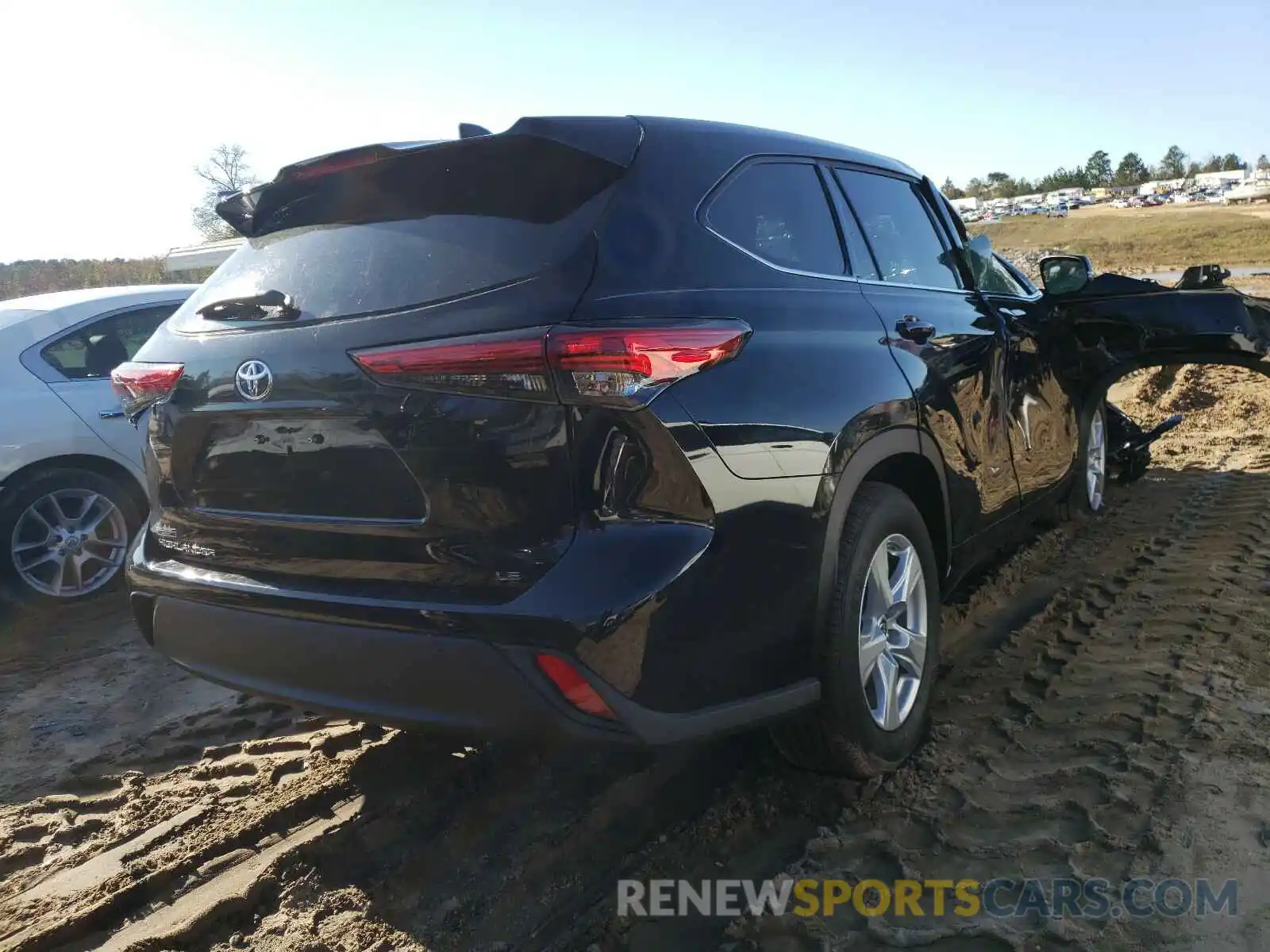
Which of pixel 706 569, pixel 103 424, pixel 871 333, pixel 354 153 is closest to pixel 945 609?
pixel 871 333

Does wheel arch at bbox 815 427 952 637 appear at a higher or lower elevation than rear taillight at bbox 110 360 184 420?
lower

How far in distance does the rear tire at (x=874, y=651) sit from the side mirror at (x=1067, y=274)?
8.86 ft

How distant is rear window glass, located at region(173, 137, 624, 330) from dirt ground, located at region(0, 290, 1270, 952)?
148cm

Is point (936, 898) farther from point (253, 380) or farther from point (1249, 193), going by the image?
point (1249, 193)

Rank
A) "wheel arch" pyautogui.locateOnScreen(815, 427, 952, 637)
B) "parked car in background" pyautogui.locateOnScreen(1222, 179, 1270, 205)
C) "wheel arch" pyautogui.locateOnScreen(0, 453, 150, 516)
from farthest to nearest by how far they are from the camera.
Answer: "parked car in background" pyautogui.locateOnScreen(1222, 179, 1270, 205) → "wheel arch" pyautogui.locateOnScreen(0, 453, 150, 516) → "wheel arch" pyautogui.locateOnScreen(815, 427, 952, 637)

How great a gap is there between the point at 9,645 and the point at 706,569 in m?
4.14

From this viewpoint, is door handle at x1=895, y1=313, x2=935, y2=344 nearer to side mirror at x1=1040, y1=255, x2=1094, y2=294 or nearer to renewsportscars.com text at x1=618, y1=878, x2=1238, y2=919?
renewsportscars.com text at x1=618, y1=878, x2=1238, y2=919

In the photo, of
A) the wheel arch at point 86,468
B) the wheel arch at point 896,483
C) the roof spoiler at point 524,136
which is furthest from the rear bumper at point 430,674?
the wheel arch at point 86,468

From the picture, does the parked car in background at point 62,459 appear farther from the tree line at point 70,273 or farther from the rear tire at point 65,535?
the tree line at point 70,273

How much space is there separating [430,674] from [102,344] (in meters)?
4.33

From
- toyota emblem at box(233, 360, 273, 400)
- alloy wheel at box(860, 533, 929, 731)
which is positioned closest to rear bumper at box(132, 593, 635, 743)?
toyota emblem at box(233, 360, 273, 400)

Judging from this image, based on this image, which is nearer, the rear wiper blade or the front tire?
the rear wiper blade

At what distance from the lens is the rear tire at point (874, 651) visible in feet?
8.37

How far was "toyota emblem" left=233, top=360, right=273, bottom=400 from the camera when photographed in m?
2.33
